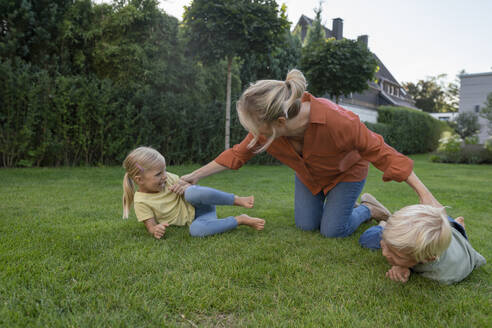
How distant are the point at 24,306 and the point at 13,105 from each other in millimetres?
6953

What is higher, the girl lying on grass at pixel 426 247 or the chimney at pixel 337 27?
the chimney at pixel 337 27

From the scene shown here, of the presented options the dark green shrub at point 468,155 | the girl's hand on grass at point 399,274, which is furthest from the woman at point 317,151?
the dark green shrub at point 468,155

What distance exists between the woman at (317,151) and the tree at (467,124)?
23188 mm

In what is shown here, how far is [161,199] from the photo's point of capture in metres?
3.16

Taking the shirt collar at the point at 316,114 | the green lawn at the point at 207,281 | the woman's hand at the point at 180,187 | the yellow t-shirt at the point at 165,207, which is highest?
the shirt collar at the point at 316,114

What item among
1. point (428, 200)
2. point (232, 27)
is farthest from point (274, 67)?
point (428, 200)

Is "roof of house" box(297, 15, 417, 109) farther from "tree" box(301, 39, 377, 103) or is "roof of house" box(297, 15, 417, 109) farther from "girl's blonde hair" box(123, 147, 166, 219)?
"girl's blonde hair" box(123, 147, 166, 219)

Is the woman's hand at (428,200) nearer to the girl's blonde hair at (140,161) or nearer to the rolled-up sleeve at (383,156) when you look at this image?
the rolled-up sleeve at (383,156)

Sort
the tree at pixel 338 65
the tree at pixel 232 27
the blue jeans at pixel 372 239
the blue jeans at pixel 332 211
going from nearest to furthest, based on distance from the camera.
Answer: the blue jeans at pixel 372 239, the blue jeans at pixel 332 211, the tree at pixel 232 27, the tree at pixel 338 65

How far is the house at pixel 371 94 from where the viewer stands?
23.4 metres

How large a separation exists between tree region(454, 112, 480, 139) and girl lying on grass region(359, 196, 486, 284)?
24.2m

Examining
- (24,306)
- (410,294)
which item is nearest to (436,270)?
(410,294)

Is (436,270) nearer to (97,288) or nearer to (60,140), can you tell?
(97,288)

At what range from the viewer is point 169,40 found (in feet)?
35.7
